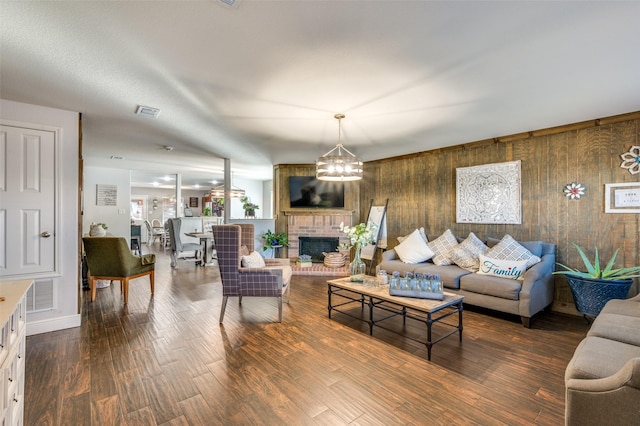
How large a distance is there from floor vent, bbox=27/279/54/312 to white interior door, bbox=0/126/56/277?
13 centimetres

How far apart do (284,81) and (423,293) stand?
7.31 feet

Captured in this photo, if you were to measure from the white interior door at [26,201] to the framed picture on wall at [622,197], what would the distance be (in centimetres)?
597

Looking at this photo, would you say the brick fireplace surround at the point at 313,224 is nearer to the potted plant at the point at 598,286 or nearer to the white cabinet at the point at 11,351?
the potted plant at the point at 598,286

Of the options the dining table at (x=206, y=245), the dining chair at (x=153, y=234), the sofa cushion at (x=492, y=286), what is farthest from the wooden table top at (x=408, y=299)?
the dining chair at (x=153, y=234)

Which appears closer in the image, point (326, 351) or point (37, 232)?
point (326, 351)

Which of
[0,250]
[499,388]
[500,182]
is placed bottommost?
[499,388]

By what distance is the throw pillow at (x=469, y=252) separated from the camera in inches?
153

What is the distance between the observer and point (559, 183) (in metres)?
3.65

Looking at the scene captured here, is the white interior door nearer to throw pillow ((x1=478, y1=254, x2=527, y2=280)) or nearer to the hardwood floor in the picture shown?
the hardwood floor

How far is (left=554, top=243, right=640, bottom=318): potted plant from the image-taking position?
2855 millimetres

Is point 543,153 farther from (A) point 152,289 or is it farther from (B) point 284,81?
(A) point 152,289

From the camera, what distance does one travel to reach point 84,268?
4664 mm

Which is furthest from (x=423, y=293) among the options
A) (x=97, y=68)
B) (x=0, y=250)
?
(x=0, y=250)

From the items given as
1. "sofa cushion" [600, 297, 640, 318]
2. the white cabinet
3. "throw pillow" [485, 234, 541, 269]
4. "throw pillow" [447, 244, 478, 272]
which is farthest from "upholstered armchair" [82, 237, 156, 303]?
"sofa cushion" [600, 297, 640, 318]
